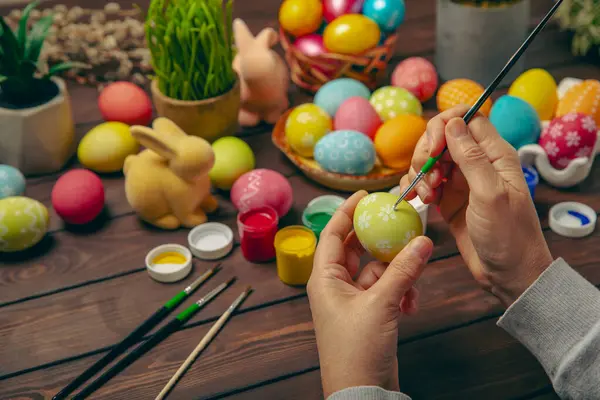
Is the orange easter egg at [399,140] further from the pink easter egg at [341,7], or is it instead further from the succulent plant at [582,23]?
the succulent plant at [582,23]

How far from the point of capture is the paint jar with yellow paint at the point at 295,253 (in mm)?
1078

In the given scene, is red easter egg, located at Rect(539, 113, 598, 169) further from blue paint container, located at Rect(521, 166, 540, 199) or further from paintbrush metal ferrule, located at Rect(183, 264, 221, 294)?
paintbrush metal ferrule, located at Rect(183, 264, 221, 294)

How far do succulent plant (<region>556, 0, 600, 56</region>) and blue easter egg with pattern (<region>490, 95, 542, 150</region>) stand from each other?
1.54 feet

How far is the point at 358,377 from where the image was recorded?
771 millimetres

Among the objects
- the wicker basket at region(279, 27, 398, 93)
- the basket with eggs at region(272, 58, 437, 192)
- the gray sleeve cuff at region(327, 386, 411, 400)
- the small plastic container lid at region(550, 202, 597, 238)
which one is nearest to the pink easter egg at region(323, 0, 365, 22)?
the wicker basket at region(279, 27, 398, 93)

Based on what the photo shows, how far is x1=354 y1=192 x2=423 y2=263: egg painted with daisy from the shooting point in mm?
900

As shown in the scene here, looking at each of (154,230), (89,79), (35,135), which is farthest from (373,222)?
(89,79)

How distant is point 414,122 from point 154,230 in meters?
0.55

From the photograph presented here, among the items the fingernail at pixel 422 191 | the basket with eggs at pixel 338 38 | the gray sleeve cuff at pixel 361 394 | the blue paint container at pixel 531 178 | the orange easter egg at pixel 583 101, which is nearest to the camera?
the gray sleeve cuff at pixel 361 394

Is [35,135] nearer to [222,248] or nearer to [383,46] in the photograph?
[222,248]

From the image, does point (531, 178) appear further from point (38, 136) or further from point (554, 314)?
point (38, 136)

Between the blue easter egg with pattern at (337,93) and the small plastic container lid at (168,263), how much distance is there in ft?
1.50

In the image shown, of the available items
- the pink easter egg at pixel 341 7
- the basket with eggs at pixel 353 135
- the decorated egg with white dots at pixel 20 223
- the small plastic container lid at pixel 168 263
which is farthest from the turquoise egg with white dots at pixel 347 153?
the decorated egg with white dots at pixel 20 223

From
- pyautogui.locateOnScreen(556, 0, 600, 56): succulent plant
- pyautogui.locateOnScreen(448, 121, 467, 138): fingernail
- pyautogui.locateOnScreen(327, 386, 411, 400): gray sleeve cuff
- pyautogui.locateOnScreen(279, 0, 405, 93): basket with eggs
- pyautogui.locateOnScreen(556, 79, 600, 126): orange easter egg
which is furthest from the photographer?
pyautogui.locateOnScreen(556, 0, 600, 56): succulent plant
